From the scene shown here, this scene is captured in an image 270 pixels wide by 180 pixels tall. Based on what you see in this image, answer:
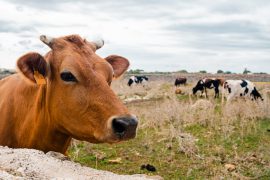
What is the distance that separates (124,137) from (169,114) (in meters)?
9.84

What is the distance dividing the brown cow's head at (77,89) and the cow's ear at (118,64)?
963 millimetres

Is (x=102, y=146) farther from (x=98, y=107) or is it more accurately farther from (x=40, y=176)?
(x=40, y=176)

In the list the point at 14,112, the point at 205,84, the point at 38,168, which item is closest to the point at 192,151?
the point at 14,112

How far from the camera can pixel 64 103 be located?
5395 mm

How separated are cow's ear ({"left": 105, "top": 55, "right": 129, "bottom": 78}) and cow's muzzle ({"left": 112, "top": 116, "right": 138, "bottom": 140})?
2189 millimetres

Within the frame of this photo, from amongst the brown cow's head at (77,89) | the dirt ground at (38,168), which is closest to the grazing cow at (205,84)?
the brown cow's head at (77,89)

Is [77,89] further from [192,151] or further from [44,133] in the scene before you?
[192,151]

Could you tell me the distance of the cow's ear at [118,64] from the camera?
6.79 meters

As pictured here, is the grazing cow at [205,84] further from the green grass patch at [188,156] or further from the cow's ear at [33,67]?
the cow's ear at [33,67]

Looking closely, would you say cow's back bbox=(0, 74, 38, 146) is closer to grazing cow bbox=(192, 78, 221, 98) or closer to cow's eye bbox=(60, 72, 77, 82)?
cow's eye bbox=(60, 72, 77, 82)

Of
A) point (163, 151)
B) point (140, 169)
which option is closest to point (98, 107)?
point (140, 169)

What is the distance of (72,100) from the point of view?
530cm

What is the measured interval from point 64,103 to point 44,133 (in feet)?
2.16

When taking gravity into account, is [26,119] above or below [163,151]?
above
